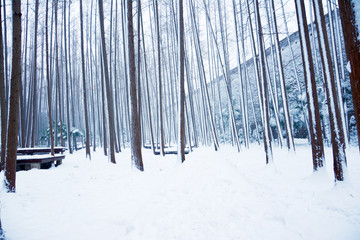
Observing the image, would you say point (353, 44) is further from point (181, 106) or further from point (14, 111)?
point (181, 106)

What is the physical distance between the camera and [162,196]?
3.34 m

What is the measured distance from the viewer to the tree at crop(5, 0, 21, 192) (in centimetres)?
322

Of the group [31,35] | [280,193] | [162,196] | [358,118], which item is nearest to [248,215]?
[280,193]

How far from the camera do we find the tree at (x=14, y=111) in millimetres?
3221

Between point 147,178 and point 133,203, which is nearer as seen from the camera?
point 133,203

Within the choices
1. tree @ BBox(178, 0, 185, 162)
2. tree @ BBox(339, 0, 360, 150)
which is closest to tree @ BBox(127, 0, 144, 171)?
tree @ BBox(178, 0, 185, 162)

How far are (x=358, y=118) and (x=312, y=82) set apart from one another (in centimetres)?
303

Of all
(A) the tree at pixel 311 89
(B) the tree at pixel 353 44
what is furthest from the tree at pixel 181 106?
(B) the tree at pixel 353 44

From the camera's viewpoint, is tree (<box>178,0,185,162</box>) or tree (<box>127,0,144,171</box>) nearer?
tree (<box>127,0,144,171</box>)

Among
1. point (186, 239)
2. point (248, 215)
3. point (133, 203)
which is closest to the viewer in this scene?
point (186, 239)

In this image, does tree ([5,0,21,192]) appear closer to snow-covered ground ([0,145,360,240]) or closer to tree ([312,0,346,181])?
snow-covered ground ([0,145,360,240])

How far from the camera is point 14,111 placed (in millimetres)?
3312

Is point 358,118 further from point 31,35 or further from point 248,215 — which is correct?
point 31,35

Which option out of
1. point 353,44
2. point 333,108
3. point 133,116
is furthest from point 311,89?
point 133,116
